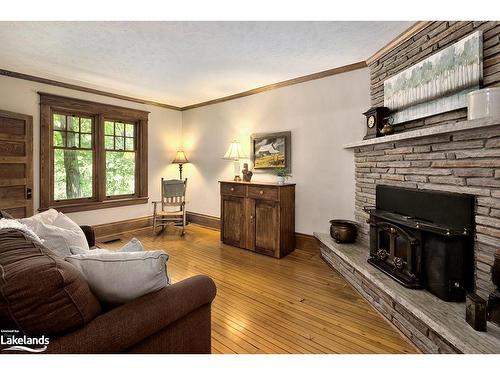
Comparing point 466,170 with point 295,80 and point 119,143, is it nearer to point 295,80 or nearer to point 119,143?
point 295,80

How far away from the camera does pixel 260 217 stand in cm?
372

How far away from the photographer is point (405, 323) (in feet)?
6.24

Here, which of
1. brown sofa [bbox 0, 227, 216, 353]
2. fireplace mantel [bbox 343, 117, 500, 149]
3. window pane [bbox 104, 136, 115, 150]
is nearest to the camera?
brown sofa [bbox 0, 227, 216, 353]

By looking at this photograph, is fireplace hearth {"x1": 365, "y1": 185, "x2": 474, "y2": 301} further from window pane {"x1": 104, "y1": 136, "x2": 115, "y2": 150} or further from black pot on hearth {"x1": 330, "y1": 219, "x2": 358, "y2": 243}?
window pane {"x1": 104, "y1": 136, "x2": 115, "y2": 150}

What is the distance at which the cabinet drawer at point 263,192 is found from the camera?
3.58 metres

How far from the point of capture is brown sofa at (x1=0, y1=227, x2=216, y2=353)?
35.9 inches

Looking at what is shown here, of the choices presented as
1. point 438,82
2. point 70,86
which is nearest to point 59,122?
point 70,86

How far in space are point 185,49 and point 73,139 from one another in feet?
8.94

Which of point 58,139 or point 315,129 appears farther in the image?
point 58,139

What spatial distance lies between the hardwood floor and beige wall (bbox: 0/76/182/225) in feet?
5.78

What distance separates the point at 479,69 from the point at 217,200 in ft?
13.6

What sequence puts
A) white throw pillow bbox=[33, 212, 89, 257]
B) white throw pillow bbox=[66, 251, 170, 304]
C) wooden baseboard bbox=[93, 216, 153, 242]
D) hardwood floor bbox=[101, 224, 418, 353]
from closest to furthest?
white throw pillow bbox=[66, 251, 170, 304], white throw pillow bbox=[33, 212, 89, 257], hardwood floor bbox=[101, 224, 418, 353], wooden baseboard bbox=[93, 216, 153, 242]

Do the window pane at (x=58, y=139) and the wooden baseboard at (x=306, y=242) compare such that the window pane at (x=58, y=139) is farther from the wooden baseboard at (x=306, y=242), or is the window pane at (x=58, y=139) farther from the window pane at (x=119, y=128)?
the wooden baseboard at (x=306, y=242)

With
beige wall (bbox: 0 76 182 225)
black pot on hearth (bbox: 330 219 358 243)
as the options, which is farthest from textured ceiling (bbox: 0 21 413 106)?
black pot on hearth (bbox: 330 219 358 243)
